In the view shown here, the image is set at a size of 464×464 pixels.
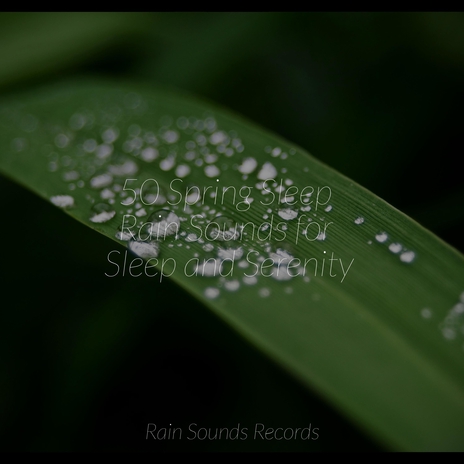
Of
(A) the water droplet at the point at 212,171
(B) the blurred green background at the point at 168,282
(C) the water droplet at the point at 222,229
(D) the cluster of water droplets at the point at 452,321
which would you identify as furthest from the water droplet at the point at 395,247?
(B) the blurred green background at the point at 168,282

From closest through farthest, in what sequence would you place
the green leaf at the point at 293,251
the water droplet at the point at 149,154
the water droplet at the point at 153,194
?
the green leaf at the point at 293,251
the water droplet at the point at 153,194
the water droplet at the point at 149,154

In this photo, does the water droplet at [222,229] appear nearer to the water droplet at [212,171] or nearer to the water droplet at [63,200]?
the water droplet at [212,171]

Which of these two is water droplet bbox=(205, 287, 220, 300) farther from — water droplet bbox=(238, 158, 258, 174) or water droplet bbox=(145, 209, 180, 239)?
water droplet bbox=(238, 158, 258, 174)

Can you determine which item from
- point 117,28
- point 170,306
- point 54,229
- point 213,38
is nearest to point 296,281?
point 170,306

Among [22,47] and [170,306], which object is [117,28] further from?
[170,306]

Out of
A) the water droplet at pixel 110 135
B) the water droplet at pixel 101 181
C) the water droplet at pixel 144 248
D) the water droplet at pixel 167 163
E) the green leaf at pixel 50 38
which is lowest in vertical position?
the water droplet at pixel 144 248

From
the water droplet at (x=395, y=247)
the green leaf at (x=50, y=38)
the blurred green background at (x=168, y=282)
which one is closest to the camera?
the water droplet at (x=395, y=247)

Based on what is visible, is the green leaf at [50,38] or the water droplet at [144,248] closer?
the water droplet at [144,248]

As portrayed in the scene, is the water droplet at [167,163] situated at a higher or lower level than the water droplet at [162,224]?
higher

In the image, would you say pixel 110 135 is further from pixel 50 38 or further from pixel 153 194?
pixel 50 38
